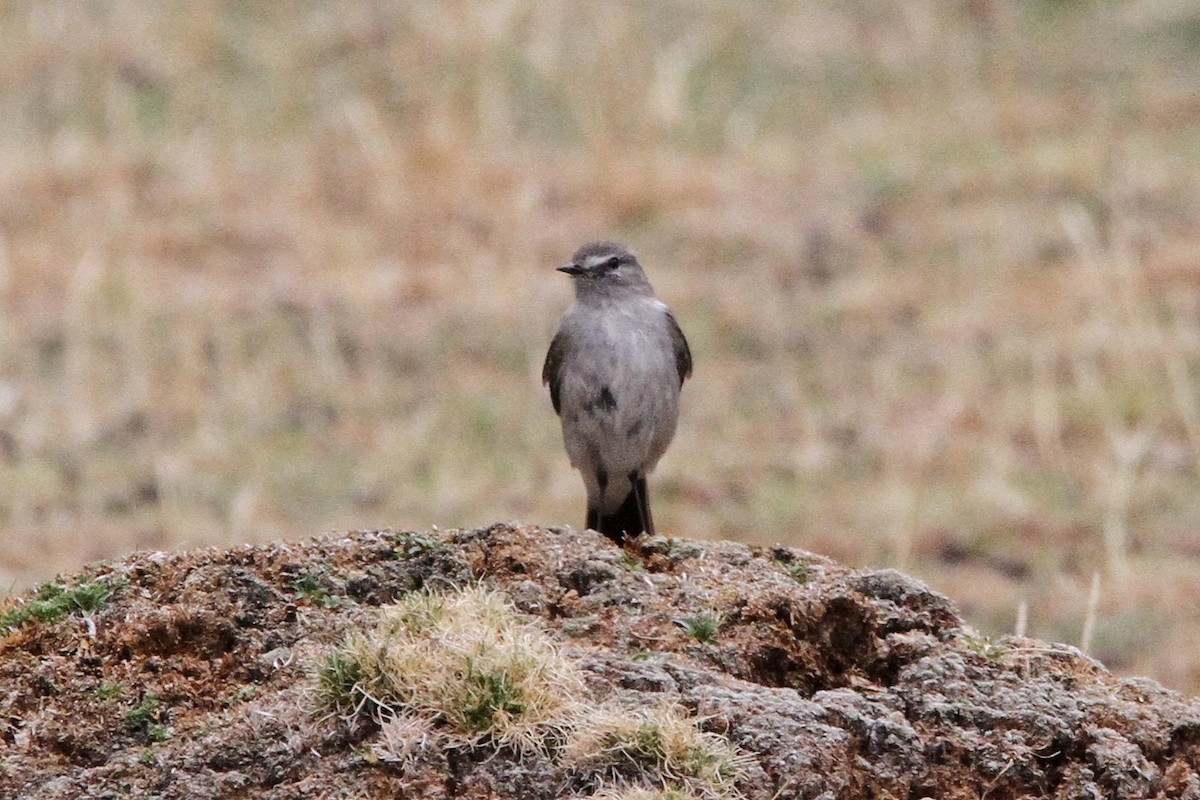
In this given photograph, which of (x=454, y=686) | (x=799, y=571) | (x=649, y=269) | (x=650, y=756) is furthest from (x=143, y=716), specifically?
(x=649, y=269)

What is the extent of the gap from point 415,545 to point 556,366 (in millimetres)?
3134

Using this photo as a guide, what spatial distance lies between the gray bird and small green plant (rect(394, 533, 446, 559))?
8.59 ft

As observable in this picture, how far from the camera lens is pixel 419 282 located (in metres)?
15.9

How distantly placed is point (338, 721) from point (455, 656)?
0.28m

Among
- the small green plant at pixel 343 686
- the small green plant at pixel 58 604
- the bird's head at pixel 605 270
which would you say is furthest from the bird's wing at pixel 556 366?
the small green plant at pixel 343 686

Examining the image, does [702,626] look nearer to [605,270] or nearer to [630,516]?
[630,516]

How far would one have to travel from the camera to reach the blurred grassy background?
12469 millimetres

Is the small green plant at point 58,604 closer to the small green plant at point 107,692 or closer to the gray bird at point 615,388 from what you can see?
the small green plant at point 107,692

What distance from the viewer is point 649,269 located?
1605cm

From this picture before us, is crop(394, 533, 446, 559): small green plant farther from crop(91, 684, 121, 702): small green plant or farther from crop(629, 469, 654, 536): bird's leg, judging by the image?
crop(629, 469, 654, 536): bird's leg

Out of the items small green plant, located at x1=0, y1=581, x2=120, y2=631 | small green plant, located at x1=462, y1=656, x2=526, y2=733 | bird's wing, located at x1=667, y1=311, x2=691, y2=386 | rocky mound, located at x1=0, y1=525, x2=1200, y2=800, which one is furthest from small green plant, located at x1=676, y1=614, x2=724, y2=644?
bird's wing, located at x1=667, y1=311, x2=691, y2=386

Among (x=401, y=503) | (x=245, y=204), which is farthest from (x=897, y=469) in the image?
(x=245, y=204)

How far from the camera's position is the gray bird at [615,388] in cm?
805

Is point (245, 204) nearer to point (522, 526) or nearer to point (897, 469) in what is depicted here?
point (897, 469)
